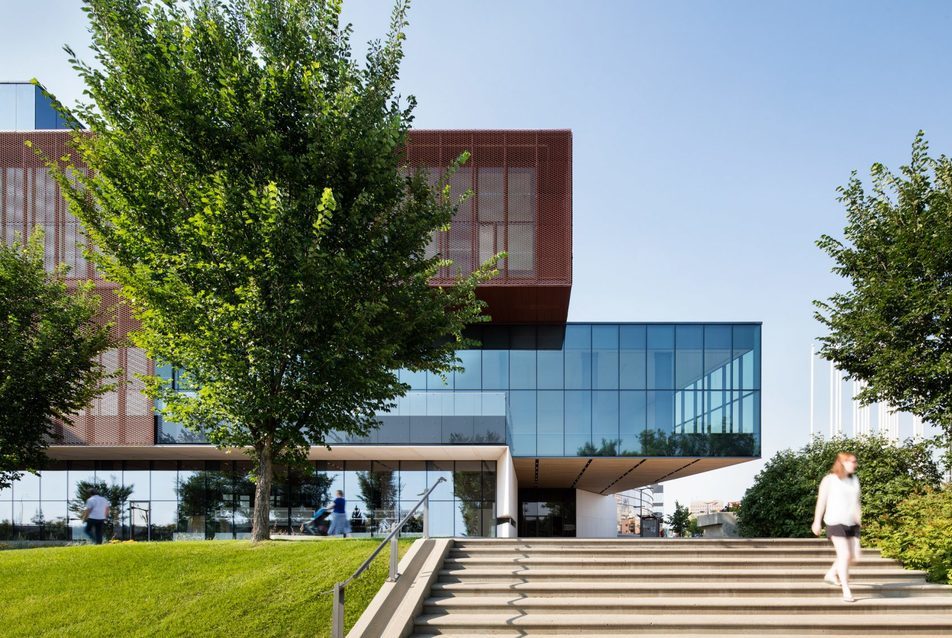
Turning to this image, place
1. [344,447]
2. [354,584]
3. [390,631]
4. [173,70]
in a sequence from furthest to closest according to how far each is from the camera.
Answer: [344,447], [173,70], [354,584], [390,631]

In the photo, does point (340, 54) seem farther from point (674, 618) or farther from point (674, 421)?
point (674, 421)

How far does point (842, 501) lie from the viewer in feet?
29.2

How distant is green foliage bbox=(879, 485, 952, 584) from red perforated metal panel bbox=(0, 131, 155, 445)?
2237 centimetres

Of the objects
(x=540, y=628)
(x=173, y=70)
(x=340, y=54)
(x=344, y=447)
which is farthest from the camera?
(x=344, y=447)

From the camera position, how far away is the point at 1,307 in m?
16.6

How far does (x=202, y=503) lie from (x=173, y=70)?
21.2 metres

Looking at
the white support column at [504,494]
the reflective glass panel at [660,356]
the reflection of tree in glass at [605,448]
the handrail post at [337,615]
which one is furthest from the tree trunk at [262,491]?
the reflective glass panel at [660,356]

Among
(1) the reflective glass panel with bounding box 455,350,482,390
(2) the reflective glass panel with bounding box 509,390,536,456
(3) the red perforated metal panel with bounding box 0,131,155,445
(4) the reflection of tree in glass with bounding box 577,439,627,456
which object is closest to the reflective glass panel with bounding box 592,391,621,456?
(4) the reflection of tree in glass with bounding box 577,439,627,456

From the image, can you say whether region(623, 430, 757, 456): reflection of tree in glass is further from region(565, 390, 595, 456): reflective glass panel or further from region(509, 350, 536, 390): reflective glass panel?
region(509, 350, 536, 390): reflective glass panel

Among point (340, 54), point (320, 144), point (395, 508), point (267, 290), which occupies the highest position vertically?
point (340, 54)

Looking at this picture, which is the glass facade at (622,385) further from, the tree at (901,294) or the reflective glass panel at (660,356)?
the tree at (901,294)

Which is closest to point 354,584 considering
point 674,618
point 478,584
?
point 478,584

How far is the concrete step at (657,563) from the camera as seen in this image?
10586mm

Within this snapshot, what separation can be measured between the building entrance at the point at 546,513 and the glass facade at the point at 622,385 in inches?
486
